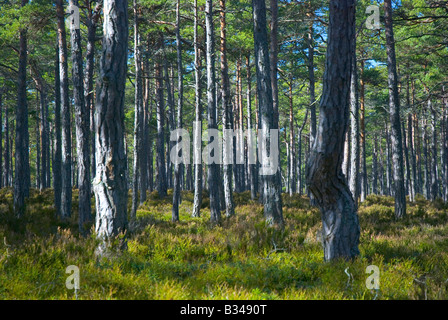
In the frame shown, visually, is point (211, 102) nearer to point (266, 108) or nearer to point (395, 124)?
point (266, 108)

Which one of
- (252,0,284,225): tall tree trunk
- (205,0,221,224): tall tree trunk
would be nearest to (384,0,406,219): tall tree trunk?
(252,0,284,225): tall tree trunk

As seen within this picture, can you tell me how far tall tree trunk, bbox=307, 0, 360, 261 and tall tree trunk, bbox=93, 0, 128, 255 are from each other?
3.44 m

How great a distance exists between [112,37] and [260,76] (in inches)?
194

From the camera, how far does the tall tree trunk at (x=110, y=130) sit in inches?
216

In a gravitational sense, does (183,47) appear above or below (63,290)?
above

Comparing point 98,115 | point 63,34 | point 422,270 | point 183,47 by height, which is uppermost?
point 183,47

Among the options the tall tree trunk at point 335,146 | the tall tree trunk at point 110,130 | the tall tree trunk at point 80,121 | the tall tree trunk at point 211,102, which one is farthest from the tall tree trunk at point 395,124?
the tall tree trunk at point 80,121

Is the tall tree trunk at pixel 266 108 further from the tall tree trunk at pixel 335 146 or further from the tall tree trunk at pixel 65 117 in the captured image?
the tall tree trunk at pixel 65 117

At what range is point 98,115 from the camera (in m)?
5.48
